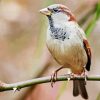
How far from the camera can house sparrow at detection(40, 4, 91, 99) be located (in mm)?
1895

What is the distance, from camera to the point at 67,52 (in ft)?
6.28

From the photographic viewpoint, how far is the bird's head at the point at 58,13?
1.87m

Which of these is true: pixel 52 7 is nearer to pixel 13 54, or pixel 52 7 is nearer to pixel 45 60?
pixel 45 60

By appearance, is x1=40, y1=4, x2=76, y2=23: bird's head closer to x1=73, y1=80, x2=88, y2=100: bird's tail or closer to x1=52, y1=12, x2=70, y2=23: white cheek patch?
x1=52, y1=12, x2=70, y2=23: white cheek patch

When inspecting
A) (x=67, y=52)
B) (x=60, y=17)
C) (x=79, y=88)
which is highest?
(x=60, y=17)

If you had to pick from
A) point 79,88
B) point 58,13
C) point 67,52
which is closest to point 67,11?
point 58,13

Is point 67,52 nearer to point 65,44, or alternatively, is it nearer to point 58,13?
point 65,44

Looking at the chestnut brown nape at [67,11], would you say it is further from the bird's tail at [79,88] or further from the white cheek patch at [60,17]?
the bird's tail at [79,88]

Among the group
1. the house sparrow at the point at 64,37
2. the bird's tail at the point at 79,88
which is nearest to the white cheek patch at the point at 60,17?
the house sparrow at the point at 64,37

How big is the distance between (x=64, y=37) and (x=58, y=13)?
3.5 inches

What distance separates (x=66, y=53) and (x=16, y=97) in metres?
0.60

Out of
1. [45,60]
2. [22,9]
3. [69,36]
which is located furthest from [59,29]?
[22,9]

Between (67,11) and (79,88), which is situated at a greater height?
(67,11)

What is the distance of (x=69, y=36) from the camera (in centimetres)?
192
